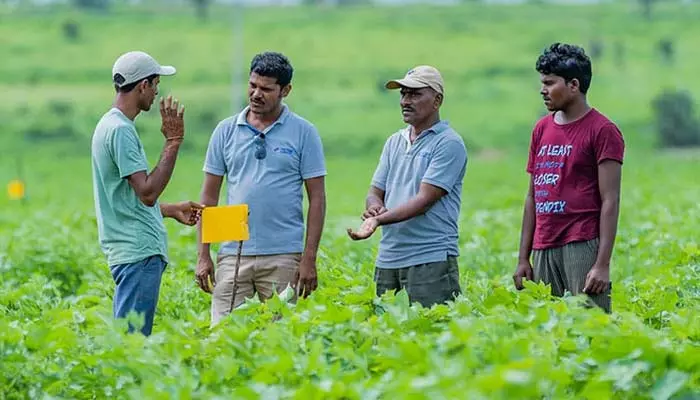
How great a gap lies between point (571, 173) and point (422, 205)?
2.62ft

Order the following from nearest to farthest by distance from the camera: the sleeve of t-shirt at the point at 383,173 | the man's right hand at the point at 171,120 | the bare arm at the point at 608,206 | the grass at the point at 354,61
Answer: the man's right hand at the point at 171,120, the bare arm at the point at 608,206, the sleeve of t-shirt at the point at 383,173, the grass at the point at 354,61

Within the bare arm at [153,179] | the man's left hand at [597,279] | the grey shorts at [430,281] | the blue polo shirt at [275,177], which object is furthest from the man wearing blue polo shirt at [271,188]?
the man's left hand at [597,279]

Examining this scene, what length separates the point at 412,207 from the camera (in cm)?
792

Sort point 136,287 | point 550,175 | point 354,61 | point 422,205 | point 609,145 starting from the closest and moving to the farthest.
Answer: point 136,287, point 609,145, point 550,175, point 422,205, point 354,61

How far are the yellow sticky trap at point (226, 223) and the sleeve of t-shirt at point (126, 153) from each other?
1.69 ft

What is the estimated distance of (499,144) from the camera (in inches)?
2051

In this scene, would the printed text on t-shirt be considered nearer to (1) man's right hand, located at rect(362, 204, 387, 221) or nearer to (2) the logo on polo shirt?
(1) man's right hand, located at rect(362, 204, 387, 221)

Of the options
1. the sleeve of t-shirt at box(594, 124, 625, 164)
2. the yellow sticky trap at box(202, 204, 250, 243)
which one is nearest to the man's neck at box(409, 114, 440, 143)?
the sleeve of t-shirt at box(594, 124, 625, 164)

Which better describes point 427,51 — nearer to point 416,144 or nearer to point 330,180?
point 330,180

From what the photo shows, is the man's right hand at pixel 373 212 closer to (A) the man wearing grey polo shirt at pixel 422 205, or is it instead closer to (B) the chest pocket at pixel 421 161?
(A) the man wearing grey polo shirt at pixel 422 205

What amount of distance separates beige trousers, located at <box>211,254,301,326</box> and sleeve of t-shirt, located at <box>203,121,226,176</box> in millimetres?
476

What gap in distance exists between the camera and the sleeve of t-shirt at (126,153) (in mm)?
7359

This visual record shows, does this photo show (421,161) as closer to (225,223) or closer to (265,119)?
(265,119)

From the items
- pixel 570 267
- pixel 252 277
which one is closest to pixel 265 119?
pixel 252 277
